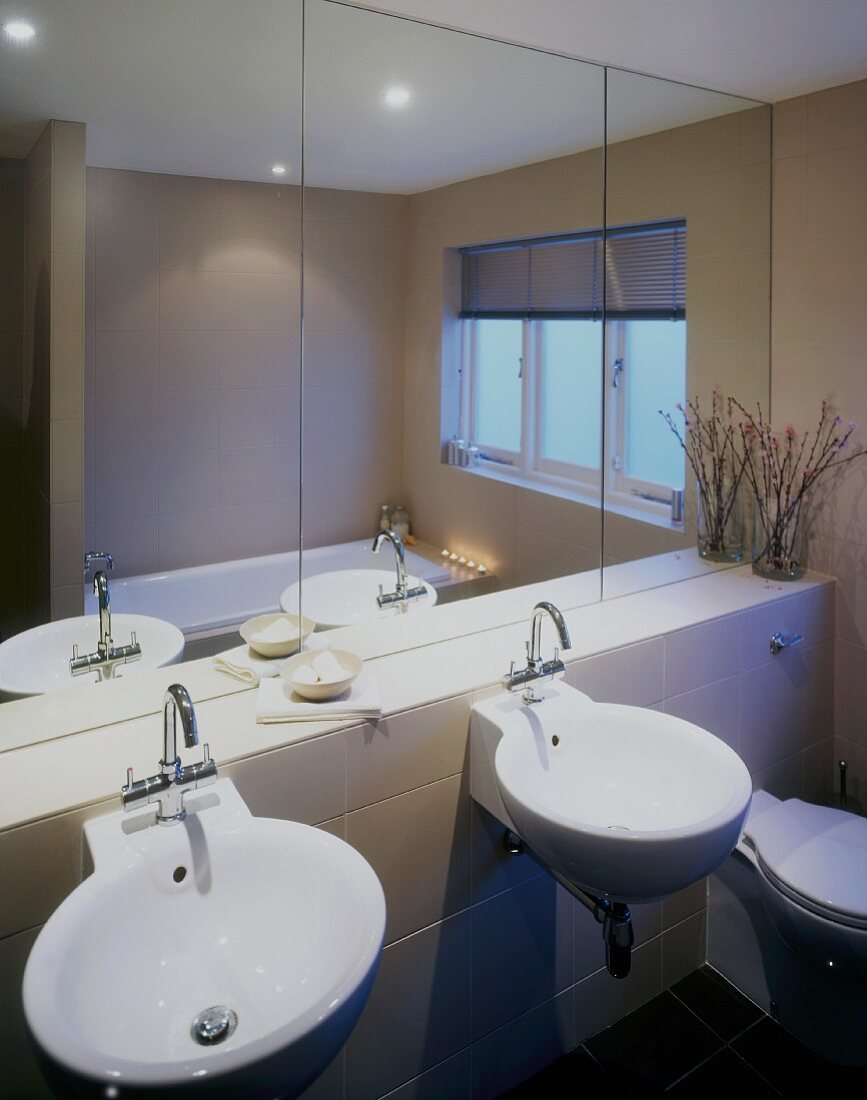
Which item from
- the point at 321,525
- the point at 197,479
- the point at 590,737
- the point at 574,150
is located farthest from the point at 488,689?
the point at 574,150

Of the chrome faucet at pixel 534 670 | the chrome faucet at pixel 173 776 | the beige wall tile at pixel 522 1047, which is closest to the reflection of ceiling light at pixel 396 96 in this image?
the chrome faucet at pixel 534 670

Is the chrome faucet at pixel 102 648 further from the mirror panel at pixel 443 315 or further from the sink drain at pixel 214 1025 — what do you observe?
the sink drain at pixel 214 1025

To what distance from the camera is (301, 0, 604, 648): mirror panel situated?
74.6 inches

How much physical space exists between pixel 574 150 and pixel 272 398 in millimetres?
1108

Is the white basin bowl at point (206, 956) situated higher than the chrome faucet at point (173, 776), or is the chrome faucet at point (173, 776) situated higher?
the chrome faucet at point (173, 776)

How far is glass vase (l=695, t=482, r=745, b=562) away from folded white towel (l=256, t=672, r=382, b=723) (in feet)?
4.53

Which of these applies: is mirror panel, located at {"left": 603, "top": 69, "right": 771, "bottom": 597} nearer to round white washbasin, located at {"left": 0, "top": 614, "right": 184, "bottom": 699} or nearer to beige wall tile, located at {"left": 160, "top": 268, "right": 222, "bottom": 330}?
beige wall tile, located at {"left": 160, "top": 268, "right": 222, "bottom": 330}

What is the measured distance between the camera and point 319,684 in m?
1.71

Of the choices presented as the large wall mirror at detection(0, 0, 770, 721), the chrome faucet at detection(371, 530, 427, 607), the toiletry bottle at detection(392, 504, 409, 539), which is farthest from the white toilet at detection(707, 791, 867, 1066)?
the toiletry bottle at detection(392, 504, 409, 539)

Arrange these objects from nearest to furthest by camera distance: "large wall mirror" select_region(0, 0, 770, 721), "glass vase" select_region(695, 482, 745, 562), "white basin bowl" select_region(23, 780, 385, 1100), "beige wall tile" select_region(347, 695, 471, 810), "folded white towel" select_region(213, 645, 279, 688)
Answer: "white basin bowl" select_region(23, 780, 385, 1100) → "large wall mirror" select_region(0, 0, 770, 721) → "beige wall tile" select_region(347, 695, 471, 810) → "folded white towel" select_region(213, 645, 279, 688) → "glass vase" select_region(695, 482, 745, 562)

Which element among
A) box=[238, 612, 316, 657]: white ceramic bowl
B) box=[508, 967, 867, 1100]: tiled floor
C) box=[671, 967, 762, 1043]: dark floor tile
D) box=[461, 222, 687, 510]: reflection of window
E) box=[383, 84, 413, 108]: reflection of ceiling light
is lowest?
box=[508, 967, 867, 1100]: tiled floor

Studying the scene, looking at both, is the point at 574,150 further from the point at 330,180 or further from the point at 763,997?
the point at 763,997

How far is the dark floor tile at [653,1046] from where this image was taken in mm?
2076

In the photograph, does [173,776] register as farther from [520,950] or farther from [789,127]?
[789,127]
